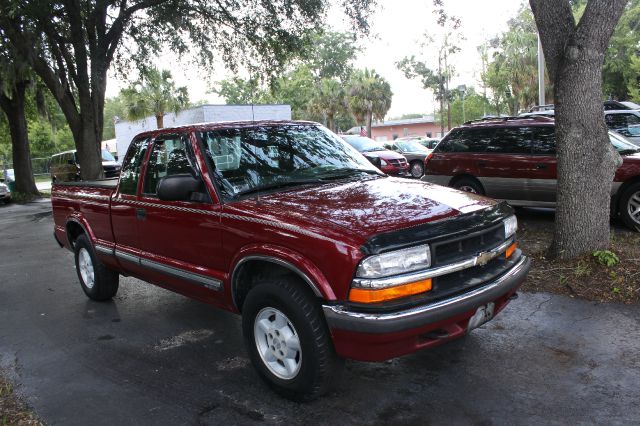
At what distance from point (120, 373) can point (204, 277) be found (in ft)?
3.25

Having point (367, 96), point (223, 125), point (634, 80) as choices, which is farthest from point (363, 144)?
point (367, 96)

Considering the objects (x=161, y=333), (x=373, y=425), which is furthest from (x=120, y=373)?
(x=373, y=425)

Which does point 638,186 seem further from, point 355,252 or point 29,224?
point 29,224

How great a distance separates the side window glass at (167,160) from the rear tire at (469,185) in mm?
5861

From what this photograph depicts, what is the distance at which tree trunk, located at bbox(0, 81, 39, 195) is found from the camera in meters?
20.6

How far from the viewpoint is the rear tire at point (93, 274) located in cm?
581

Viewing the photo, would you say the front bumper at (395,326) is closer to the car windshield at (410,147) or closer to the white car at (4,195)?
the car windshield at (410,147)

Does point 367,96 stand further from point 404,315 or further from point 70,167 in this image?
point 404,315

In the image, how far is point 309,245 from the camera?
10.3 ft

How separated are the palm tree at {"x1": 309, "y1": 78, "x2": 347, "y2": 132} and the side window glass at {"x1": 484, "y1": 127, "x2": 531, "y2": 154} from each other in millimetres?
39086

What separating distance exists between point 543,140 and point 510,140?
0.55m

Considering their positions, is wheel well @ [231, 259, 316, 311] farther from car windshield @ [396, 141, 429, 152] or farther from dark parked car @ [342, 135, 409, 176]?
car windshield @ [396, 141, 429, 152]

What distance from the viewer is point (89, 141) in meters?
14.3

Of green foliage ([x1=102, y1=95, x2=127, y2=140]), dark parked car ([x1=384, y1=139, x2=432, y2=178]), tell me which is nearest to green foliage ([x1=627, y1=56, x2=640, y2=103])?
dark parked car ([x1=384, y1=139, x2=432, y2=178])
